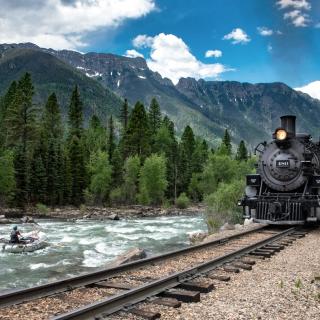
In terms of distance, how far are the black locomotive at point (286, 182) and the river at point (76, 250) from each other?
5836 mm

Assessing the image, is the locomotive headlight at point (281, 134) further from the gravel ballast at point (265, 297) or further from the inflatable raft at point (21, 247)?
the inflatable raft at point (21, 247)

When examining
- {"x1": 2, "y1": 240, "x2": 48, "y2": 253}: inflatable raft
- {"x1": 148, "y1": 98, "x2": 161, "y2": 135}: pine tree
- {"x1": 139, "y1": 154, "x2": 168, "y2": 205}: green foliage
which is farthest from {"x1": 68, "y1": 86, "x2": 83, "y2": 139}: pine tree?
{"x1": 2, "y1": 240, "x2": 48, "y2": 253}: inflatable raft

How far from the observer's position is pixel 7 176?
1918 inches

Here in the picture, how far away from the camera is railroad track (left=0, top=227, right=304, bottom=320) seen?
6.28 metres

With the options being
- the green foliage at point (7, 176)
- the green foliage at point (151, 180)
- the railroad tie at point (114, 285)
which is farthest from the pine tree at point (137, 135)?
the railroad tie at point (114, 285)

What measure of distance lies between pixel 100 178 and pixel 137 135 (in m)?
12.9

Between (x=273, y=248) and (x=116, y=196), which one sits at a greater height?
(x=273, y=248)

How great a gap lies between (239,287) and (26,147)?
52258 mm

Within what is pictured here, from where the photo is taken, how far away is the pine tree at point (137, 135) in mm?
69688

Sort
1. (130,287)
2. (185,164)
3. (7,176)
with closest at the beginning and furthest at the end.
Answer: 1. (130,287)
2. (7,176)
3. (185,164)

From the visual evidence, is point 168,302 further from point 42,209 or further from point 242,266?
point 42,209

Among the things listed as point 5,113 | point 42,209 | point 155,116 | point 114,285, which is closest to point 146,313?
point 114,285

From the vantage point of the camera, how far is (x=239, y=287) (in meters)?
8.08

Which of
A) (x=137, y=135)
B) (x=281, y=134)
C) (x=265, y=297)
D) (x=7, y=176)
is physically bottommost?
(x=265, y=297)
